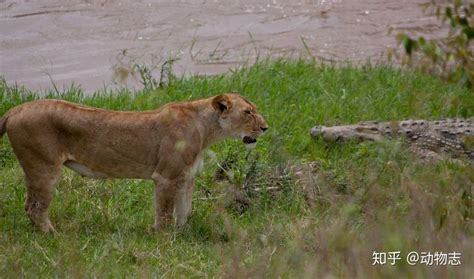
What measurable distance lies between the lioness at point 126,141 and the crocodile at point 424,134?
143cm

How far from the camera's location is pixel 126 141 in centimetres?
712

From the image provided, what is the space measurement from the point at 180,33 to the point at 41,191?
4391mm

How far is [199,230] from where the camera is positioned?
23.4 feet

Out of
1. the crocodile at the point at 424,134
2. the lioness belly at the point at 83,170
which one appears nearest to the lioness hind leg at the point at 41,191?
the lioness belly at the point at 83,170

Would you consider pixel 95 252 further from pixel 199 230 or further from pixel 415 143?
pixel 415 143

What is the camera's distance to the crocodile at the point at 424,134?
28.0ft

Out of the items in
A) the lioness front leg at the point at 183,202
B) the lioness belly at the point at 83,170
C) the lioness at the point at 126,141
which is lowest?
the lioness front leg at the point at 183,202

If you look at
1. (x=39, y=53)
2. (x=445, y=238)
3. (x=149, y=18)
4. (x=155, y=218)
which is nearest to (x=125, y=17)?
(x=149, y=18)

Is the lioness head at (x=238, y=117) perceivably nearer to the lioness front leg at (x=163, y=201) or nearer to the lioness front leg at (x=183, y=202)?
the lioness front leg at (x=183, y=202)

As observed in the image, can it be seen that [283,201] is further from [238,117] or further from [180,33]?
[180,33]

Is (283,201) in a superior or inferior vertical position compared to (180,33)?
superior

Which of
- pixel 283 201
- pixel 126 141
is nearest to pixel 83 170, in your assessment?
pixel 126 141

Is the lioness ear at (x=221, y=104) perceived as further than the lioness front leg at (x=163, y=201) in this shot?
Yes

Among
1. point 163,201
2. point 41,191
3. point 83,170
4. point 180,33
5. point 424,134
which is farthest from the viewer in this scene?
point 180,33
